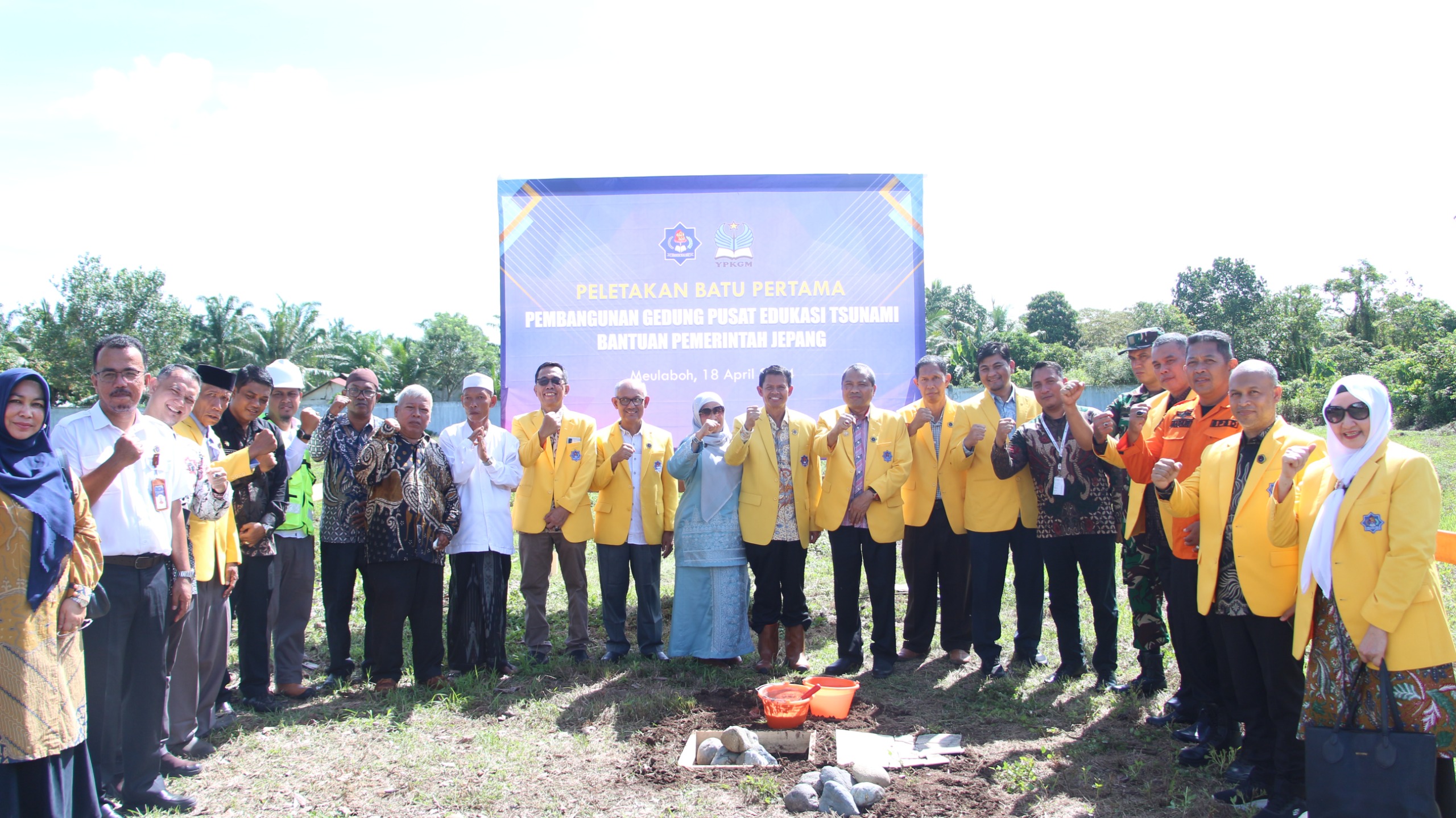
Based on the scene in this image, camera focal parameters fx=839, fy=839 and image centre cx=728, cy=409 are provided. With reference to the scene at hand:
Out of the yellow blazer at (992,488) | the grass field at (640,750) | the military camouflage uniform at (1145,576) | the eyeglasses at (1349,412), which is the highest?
the eyeglasses at (1349,412)

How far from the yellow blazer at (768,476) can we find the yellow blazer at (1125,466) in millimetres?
1843

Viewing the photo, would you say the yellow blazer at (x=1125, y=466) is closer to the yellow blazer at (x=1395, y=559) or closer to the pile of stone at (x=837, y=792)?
the yellow blazer at (x=1395, y=559)

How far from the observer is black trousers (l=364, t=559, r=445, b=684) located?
5156mm

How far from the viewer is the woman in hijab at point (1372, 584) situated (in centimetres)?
295

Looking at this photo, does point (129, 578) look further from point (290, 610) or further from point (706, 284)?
point (706, 284)

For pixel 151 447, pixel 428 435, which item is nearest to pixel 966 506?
pixel 428 435

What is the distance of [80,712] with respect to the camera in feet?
9.76

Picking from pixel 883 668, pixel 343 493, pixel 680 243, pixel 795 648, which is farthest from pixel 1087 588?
pixel 343 493

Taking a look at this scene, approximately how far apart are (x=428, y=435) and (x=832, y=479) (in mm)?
2631

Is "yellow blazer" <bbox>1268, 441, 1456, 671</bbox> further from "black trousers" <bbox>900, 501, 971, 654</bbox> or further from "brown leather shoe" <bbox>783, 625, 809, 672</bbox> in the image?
"brown leather shoe" <bbox>783, 625, 809, 672</bbox>

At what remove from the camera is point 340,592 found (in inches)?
203

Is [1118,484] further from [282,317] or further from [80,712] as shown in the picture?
[282,317]

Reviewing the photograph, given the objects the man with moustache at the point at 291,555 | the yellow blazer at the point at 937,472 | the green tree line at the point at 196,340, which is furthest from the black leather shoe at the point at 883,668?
the green tree line at the point at 196,340

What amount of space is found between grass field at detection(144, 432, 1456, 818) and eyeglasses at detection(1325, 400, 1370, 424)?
1689 mm
